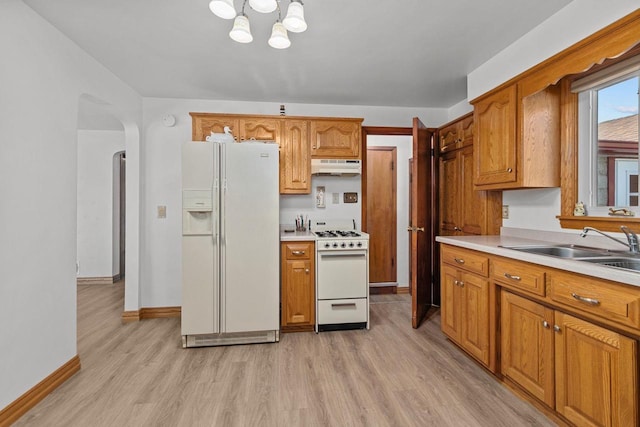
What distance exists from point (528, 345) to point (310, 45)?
2.54m

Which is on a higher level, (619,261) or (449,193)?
(449,193)

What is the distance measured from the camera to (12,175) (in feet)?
5.84

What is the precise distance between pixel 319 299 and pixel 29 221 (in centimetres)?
228

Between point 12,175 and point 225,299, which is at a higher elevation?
point 12,175

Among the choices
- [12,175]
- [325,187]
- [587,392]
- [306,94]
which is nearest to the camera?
[587,392]

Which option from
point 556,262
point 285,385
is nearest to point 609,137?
point 556,262

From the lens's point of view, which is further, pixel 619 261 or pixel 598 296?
pixel 619 261

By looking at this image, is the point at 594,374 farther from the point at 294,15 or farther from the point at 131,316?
the point at 131,316

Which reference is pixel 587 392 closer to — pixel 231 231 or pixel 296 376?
pixel 296 376

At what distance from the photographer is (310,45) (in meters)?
2.35

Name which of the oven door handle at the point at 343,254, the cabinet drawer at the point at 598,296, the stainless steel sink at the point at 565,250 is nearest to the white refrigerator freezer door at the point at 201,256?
the oven door handle at the point at 343,254

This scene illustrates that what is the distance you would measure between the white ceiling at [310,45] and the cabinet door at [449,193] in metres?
0.77

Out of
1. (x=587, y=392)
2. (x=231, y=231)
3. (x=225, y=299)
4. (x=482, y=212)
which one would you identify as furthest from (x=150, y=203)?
(x=587, y=392)

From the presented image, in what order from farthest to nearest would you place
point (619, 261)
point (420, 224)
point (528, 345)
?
point (420, 224) < point (528, 345) < point (619, 261)
